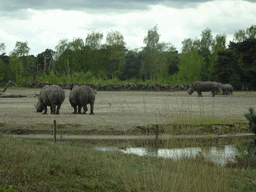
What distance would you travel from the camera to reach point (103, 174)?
629 cm

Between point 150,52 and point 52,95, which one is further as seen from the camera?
point 150,52

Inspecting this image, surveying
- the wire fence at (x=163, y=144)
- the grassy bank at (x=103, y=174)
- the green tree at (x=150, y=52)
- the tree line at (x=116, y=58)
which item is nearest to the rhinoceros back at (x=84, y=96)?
the wire fence at (x=163, y=144)

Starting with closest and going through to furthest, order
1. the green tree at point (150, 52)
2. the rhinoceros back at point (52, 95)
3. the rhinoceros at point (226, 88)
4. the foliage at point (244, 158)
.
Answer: the foliage at point (244, 158), the rhinoceros back at point (52, 95), the rhinoceros at point (226, 88), the green tree at point (150, 52)

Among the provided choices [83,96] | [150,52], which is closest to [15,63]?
[150,52]

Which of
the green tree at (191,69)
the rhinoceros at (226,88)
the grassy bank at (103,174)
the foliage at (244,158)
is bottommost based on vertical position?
the foliage at (244,158)

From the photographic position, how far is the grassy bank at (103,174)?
5199 millimetres

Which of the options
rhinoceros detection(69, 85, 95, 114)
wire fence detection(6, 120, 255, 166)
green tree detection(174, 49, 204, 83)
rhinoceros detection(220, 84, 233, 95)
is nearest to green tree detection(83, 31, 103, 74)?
green tree detection(174, 49, 204, 83)

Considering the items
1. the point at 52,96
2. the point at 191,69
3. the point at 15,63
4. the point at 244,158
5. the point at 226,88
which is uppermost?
the point at 15,63

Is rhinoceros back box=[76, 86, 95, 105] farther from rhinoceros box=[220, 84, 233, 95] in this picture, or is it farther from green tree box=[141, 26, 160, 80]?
green tree box=[141, 26, 160, 80]

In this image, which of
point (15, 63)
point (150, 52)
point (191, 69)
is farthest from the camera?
point (150, 52)

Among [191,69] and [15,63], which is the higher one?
[15,63]

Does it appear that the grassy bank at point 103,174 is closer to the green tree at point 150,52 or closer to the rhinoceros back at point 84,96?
the rhinoceros back at point 84,96

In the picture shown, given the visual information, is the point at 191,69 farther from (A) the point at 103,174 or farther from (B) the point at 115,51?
(A) the point at 103,174

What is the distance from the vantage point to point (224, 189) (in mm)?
5121
